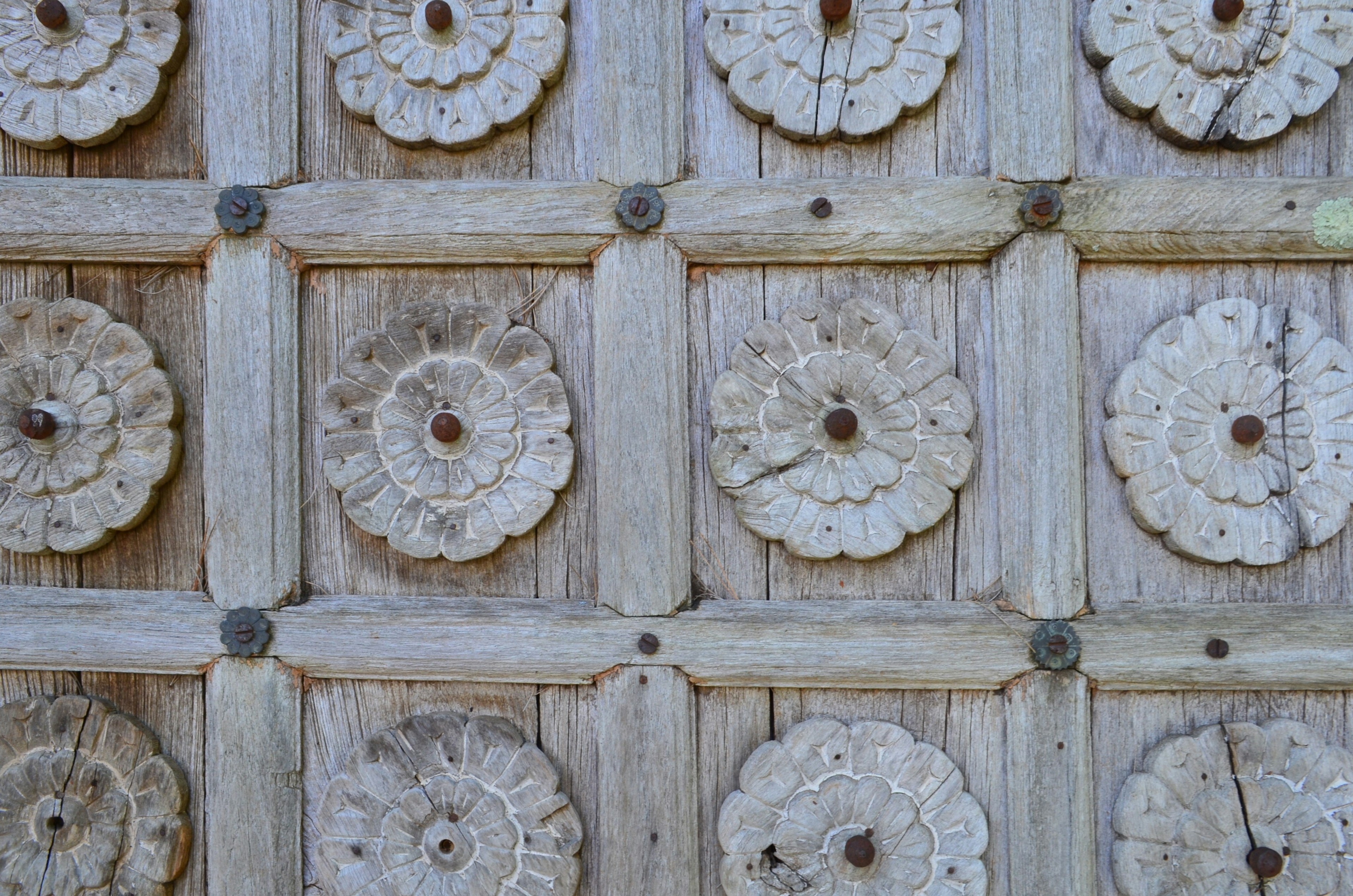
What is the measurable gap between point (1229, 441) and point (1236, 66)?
69 cm

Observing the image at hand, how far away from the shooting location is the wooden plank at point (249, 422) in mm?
1547

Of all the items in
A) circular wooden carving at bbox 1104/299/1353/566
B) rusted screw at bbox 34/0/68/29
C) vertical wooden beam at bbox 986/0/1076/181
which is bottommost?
circular wooden carving at bbox 1104/299/1353/566

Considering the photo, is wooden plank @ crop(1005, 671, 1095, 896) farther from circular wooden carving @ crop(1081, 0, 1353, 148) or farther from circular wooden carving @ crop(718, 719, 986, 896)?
circular wooden carving @ crop(1081, 0, 1353, 148)

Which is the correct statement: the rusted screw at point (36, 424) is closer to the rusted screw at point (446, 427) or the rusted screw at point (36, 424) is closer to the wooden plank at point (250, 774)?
the wooden plank at point (250, 774)

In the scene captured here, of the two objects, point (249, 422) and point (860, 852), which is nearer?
point (860, 852)

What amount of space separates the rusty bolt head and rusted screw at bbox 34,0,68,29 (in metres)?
2.05

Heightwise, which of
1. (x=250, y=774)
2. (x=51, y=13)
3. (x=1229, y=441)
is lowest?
(x=250, y=774)

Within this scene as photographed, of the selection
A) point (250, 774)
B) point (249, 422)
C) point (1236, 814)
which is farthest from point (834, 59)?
A: point (250, 774)

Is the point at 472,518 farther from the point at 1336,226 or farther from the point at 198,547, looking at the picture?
the point at 1336,226

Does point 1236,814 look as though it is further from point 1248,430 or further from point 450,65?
point 450,65

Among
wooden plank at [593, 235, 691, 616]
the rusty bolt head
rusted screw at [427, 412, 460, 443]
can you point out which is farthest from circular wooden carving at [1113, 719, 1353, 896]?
rusted screw at [427, 412, 460, 443]

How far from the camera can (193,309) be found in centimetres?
161

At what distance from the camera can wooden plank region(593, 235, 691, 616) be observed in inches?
60.1

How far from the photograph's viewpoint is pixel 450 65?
1.55 meters
